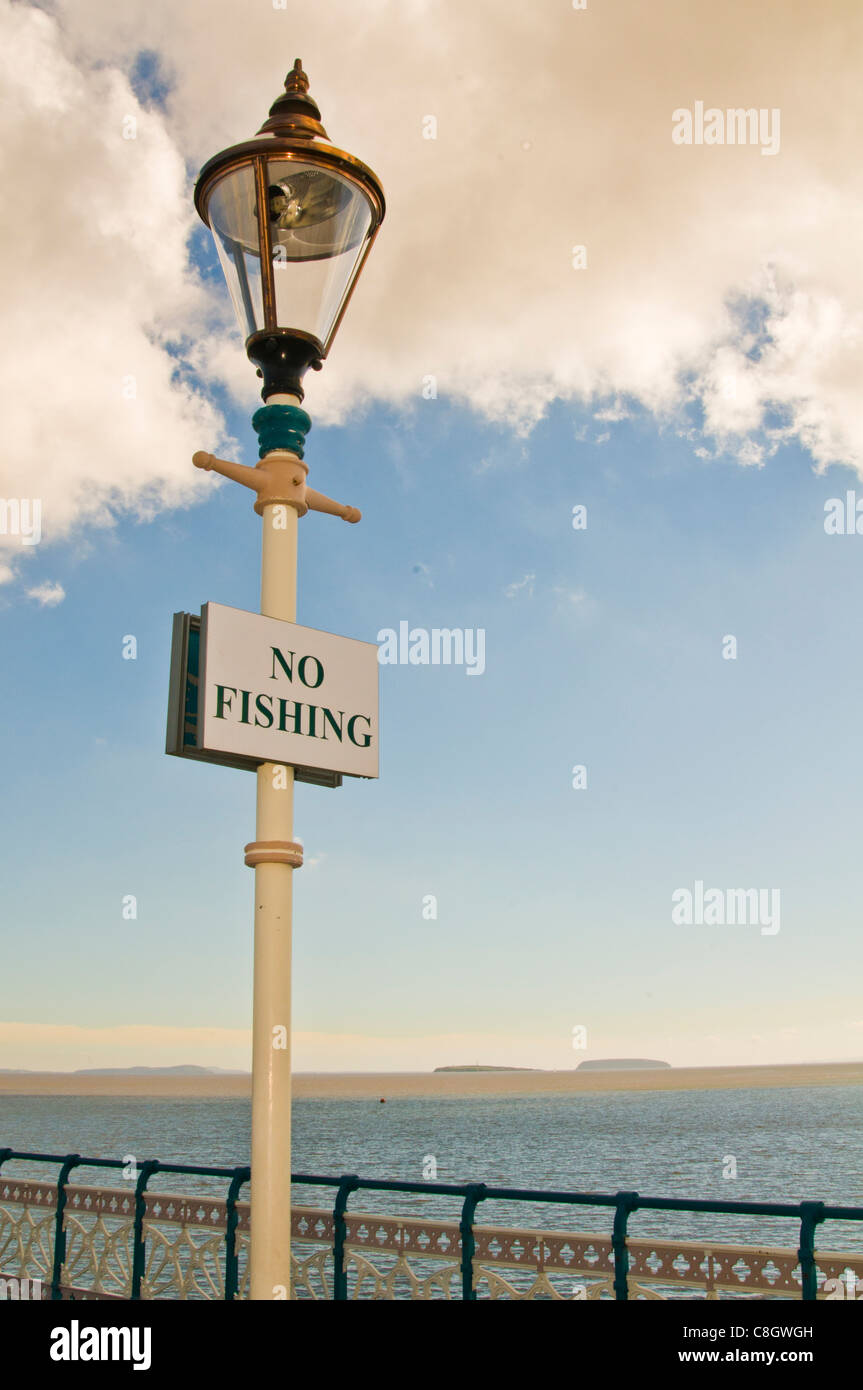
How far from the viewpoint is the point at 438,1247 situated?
22.1ft

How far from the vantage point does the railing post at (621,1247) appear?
6027mm

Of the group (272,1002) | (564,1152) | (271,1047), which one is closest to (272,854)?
(272,1002)

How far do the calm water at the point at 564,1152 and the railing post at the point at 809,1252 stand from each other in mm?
46985

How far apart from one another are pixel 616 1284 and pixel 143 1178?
12.5ft

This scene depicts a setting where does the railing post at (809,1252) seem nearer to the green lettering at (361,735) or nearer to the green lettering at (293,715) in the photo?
the green lettering at (361,735)

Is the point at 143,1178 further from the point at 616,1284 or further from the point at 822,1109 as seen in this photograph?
the point at 822,1109

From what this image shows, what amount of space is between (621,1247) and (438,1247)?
47.4 inches

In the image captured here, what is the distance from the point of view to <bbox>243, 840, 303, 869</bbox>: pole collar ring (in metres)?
4.93

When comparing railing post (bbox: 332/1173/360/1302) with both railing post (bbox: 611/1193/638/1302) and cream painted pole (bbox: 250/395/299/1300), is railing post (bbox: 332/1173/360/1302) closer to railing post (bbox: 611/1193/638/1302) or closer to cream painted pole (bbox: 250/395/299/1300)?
railing post (bbox: 611/1193/638/1302)

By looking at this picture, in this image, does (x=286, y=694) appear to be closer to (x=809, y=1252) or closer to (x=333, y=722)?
(x=333, y=722)
